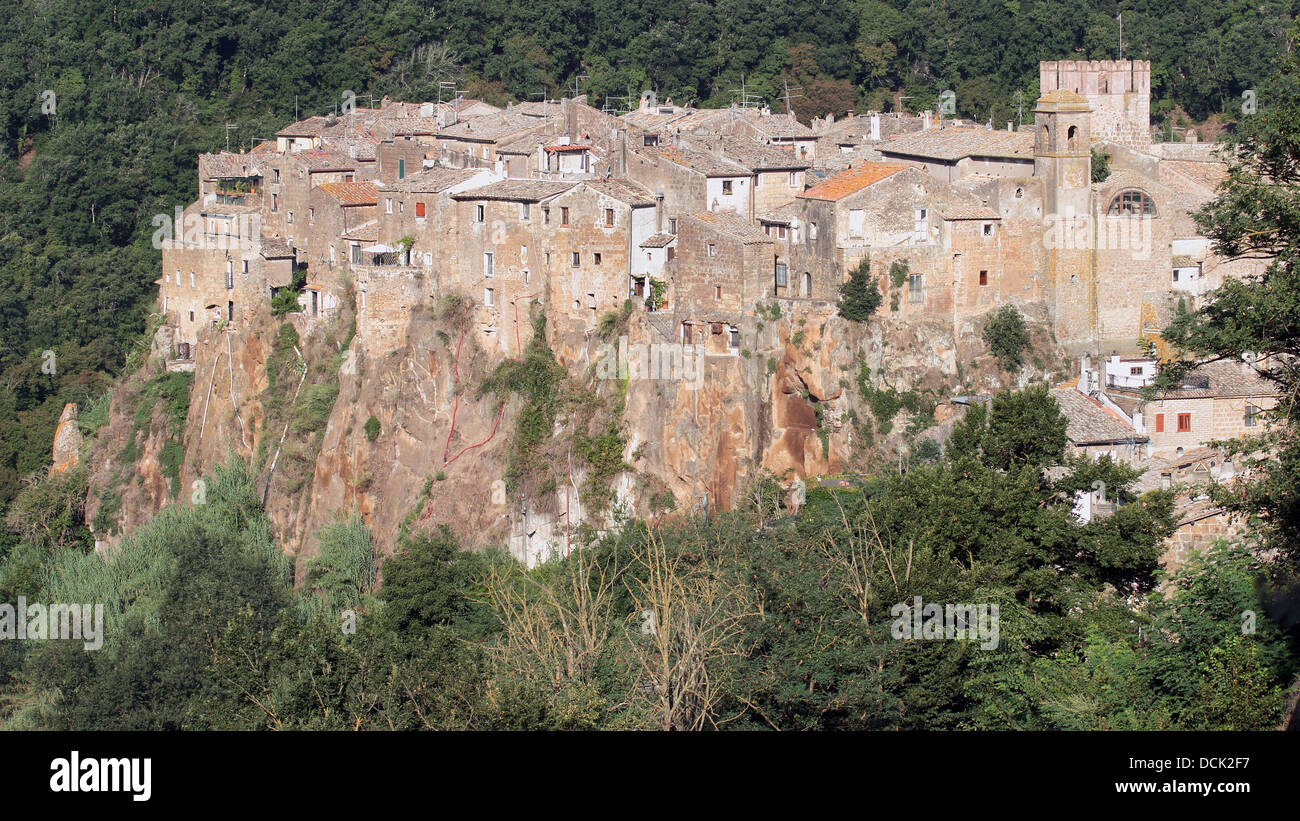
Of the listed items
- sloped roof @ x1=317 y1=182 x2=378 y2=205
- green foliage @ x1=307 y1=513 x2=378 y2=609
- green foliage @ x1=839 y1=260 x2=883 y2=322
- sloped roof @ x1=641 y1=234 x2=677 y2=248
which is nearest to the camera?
green foliage @ x1=839 y1=260 x2=883 y2=322

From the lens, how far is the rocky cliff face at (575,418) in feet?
123

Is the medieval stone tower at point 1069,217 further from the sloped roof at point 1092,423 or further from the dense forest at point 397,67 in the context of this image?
the dense forest at point 397,67

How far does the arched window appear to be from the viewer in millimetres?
40469

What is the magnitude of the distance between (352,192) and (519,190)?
7453 millimetres

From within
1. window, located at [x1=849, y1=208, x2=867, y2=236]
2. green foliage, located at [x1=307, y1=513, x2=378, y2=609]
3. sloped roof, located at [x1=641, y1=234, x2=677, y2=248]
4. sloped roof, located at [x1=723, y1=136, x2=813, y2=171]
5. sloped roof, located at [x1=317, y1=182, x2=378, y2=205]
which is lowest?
green foliage, located at [x1=307, y1=513, x2=378, y2=609]

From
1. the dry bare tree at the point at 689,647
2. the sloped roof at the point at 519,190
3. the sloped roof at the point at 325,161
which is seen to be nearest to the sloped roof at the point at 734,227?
the sloped roof at the point at 519,190

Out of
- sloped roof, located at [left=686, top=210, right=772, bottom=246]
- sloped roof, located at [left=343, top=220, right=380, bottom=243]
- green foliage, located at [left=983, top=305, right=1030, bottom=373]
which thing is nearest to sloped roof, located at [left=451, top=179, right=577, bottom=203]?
sloped roof, located at [left=343, top=220, right=380, bottom=243]

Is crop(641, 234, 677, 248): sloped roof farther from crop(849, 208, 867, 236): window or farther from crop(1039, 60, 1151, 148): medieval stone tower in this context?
crop(1039, 60, 1151, 148): medieval stone tower

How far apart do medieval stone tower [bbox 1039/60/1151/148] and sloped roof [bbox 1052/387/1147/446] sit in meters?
15.9

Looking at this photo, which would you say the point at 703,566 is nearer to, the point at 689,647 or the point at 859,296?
the point at 689,647

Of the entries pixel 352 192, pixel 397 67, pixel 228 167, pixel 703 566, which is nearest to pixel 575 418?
pixel 352 192

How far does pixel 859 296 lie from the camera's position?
1501 inches

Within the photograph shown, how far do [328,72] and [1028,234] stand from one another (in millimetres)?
44064

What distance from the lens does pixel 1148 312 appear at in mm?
40312
